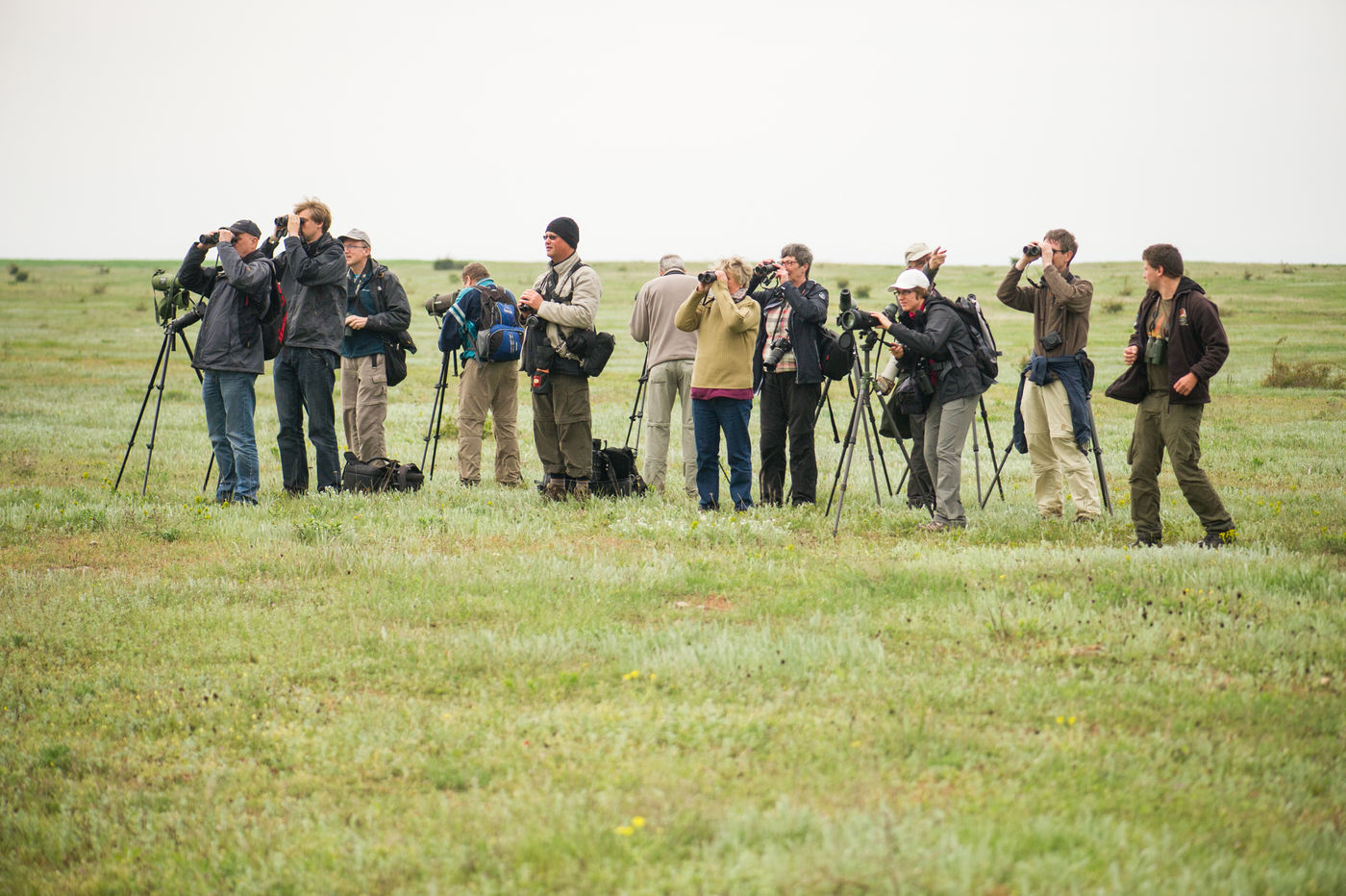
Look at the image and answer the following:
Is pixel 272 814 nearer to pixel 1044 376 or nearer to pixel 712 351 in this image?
pixel 712 351

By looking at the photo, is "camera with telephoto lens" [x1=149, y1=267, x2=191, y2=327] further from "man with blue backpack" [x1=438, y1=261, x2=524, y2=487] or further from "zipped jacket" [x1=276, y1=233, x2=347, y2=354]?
"man with blue backpack" [x1=438, y1=261, x2=524, y2=487]

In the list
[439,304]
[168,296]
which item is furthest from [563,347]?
[168,296]

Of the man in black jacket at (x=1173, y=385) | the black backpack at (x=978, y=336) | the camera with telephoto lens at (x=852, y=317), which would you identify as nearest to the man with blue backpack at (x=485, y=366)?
the camera with telephoto lens at (x=852, y=317)

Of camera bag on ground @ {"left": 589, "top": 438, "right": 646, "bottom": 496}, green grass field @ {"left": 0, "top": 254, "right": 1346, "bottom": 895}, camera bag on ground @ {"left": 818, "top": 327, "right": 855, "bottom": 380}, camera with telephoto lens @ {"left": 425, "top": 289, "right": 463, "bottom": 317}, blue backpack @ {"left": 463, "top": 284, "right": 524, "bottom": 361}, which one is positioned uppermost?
camera with telephoto lens @ {"left": 425, "top": 289, "right": 463, "bottom": 317}

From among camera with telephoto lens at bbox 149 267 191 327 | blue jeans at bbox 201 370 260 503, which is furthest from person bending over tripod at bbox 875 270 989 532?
camera with telephoto lens at bbox 149 267 191 327

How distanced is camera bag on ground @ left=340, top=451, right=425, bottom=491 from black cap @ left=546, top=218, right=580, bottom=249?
289 centimetres

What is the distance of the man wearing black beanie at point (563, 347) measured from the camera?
10148 millimetres

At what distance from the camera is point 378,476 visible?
36.1 ft

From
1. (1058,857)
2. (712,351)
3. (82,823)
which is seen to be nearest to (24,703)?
(82,823)

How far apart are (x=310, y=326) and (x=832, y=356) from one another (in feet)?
16.3

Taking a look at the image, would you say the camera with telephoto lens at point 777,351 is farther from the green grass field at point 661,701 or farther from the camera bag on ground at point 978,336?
the camera bag on ground at point 978,336

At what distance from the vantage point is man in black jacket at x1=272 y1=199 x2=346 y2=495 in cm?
1038

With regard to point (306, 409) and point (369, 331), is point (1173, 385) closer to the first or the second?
point (369, 331)

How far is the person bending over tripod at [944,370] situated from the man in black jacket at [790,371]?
95 cm
